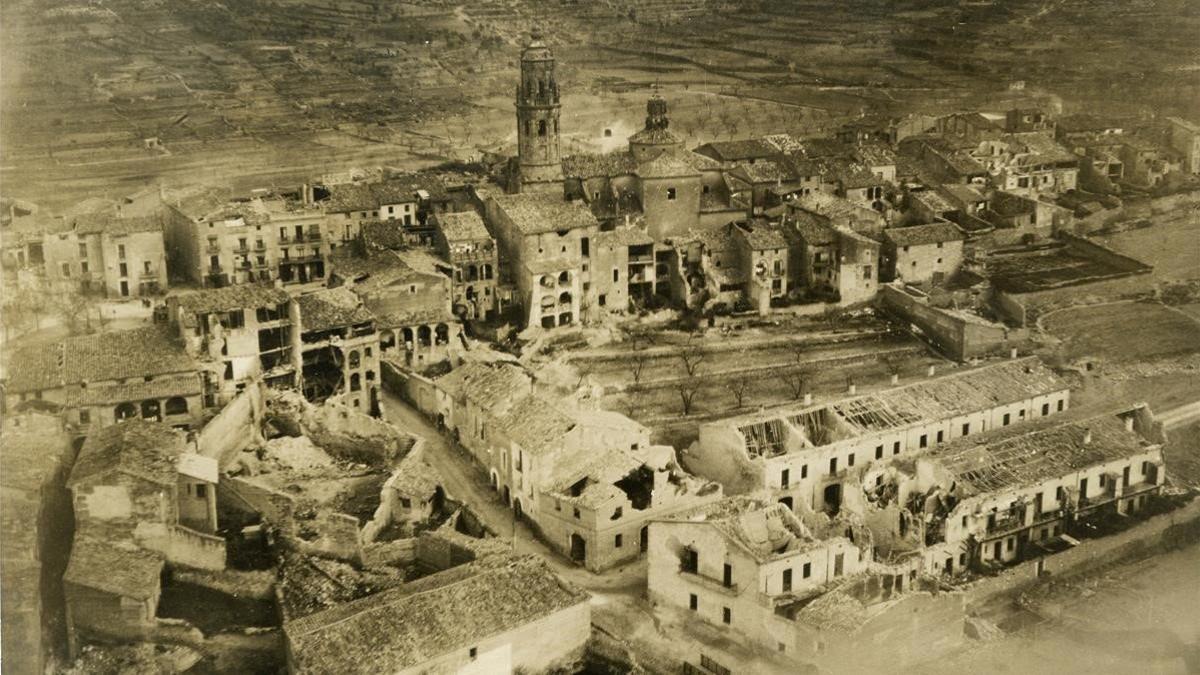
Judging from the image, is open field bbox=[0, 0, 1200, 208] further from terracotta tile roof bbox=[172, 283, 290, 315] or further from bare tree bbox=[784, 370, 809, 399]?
bare tree bbox=[784, 370, 809, 399]

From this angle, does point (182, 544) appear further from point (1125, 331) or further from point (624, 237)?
point (1125, 331)

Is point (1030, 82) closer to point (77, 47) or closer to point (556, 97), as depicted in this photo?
point (556, 97)

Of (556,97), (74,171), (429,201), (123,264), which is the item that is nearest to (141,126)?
(74,171)

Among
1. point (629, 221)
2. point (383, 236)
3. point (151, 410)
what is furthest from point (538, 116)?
point (151, 410)

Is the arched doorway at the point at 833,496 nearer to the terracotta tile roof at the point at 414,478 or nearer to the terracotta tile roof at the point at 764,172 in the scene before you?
the terracotta tile roof at the point at 414,478

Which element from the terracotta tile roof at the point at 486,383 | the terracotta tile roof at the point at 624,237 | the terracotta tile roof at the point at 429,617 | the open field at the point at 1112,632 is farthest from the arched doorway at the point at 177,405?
the open field at the point at 1112,632

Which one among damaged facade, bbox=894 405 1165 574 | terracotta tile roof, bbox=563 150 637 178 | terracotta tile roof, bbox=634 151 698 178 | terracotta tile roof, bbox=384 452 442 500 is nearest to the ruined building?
terracotta tile roof, bbox=563 150 637 178
